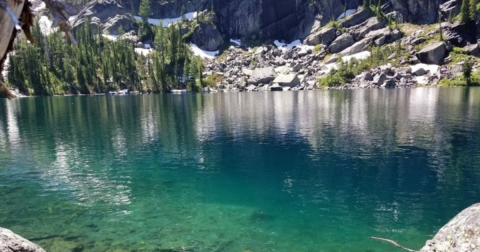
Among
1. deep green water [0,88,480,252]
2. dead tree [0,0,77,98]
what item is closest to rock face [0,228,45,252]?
dead tree [0,0,77,98]

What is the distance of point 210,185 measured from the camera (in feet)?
114

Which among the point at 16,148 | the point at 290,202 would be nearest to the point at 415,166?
the point at 290,202

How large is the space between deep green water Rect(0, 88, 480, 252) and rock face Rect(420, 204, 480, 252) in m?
9.99

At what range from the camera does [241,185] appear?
34.8 m

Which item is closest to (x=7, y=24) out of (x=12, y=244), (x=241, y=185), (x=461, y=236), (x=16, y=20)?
(x=16, y=20)

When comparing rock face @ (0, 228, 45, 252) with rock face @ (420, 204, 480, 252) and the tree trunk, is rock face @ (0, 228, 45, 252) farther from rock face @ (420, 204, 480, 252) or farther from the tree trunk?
rock face @ (420, 204, 480, 252)

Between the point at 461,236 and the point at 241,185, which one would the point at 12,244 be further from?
the point at 241,185

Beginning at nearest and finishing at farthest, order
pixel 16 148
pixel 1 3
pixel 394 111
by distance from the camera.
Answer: pixel 1 3
pixel 16 148
pixel 394 111

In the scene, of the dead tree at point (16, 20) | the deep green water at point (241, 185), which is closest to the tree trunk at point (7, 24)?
the dead tree at point (16, 20)

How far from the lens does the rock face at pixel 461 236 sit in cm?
1114

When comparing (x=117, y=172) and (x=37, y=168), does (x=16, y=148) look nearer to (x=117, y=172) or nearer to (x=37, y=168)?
(x=37, y=168)

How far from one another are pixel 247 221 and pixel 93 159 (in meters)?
28.5

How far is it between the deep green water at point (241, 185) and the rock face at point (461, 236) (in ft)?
32.8

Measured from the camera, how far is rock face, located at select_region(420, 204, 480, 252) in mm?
11141
